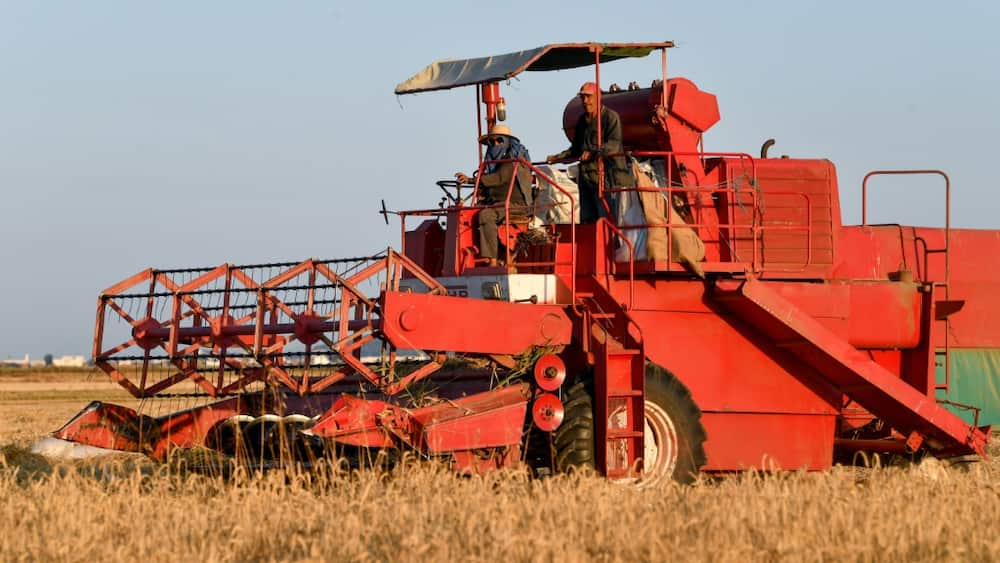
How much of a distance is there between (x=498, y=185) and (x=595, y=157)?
1.01m

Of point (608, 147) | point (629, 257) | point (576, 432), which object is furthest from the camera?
point (608, 147)

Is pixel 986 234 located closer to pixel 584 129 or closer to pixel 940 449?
pixel 940 449

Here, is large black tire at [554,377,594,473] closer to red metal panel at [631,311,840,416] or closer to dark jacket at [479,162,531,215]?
red metal panel at [631,311,840,416]

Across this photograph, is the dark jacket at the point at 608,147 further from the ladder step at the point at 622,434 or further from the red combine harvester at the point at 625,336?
the ladder step at the point at 622,434

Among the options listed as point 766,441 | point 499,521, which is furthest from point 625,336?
point 499,521

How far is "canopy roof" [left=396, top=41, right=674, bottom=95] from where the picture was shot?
1288 centimetres

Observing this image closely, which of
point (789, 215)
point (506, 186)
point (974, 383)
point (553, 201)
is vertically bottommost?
point (974, 383)

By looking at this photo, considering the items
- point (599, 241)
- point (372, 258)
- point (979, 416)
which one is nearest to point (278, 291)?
point (372, 258)

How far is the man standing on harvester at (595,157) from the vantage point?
503 inches

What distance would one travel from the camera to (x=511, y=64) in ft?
42.8

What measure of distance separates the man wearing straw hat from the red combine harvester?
16 centimetres

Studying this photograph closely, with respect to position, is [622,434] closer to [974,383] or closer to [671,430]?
[671,430]

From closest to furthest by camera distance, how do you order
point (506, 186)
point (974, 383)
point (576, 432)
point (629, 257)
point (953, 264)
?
1. point (576, 432)
2. point (629, 257)
3. point (506, 186)
4. point (974, 383)
5. point (953, 264)

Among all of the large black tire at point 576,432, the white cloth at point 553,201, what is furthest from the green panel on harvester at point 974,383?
the large black tire at point 576,432
